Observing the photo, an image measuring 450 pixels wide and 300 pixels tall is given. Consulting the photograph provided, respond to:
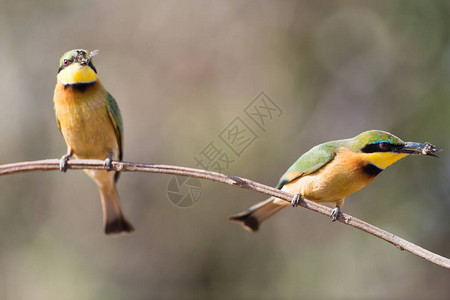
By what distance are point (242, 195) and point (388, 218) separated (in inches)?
56.6

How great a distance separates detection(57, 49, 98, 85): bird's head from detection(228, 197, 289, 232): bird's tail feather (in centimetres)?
98

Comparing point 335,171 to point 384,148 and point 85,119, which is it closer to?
point 384,148

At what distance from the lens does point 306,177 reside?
2195mm

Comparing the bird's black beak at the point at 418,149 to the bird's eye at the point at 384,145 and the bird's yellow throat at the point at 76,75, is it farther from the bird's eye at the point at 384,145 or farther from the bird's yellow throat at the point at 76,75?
the bird's yellow throat at the point at 76,75

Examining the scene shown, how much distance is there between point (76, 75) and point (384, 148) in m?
1.46

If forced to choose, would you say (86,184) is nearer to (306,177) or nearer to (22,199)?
(22,199)

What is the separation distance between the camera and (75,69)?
217cm

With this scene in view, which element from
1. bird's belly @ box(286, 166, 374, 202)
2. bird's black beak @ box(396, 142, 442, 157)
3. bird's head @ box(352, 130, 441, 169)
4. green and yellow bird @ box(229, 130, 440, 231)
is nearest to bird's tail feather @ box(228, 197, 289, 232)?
green and yellow bird @ box(229, 130, 440, 231)

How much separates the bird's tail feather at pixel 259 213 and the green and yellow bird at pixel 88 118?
0.79m

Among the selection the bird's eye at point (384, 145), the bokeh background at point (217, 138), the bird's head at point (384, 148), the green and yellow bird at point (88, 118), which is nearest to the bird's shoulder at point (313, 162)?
the bird's head at point (384, 148)

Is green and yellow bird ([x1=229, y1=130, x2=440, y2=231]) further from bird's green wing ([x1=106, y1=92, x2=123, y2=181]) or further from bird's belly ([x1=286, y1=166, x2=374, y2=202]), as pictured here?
bird's green wing ([x1=106, y1=92, x2=123, y2=181])

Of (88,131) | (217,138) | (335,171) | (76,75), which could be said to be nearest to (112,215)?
(88,131)

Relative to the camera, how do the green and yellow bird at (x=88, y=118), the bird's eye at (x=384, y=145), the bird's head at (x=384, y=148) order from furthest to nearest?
the green and yellow bird at (x=88, y=118) < the bird's eye at (x=384, y=145) < the bird's head at (x=384, y=148)

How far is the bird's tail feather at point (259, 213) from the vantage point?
2258 millimetres
